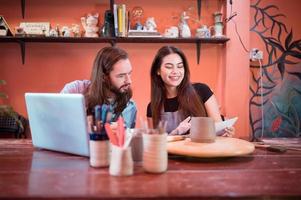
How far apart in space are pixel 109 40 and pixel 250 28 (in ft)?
4.61

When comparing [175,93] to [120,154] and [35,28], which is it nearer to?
[120,154]

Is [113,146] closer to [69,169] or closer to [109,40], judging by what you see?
[69,169]

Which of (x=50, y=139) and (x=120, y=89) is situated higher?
(x=120, y=89)

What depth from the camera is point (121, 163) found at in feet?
2.79

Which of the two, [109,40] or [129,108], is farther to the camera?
[109,40]

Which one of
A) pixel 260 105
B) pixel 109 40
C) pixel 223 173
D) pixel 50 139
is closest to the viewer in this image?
pixel 223 173

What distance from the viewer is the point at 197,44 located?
2975mm

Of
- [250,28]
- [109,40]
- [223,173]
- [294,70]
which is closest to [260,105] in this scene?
[294,70]

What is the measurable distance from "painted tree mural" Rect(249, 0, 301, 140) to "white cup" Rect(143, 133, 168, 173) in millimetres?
2355

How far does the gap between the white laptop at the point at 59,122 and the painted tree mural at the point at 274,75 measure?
2.32m

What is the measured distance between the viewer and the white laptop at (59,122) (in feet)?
3.35

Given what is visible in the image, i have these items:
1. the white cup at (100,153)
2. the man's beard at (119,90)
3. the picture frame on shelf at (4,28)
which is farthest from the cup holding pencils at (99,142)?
the picture frame on shelf at (4,28)

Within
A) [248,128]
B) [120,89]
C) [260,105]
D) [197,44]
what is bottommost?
[248,128]

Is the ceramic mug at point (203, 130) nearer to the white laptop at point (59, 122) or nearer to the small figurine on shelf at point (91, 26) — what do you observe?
the white laptop at point (59, 122)
